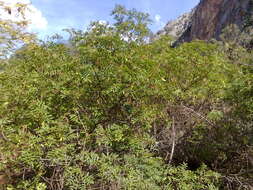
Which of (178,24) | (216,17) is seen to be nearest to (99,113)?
(216,17)

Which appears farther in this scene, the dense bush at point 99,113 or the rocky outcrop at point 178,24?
the rocky outcrop at point 178,24

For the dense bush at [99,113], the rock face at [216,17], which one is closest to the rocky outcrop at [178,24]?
the rock face at [216,17]

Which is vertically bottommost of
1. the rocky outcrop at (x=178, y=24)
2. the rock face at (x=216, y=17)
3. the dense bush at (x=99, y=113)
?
the dense bush at (x=99, y=113)

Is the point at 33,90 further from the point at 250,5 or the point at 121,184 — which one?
the point at 250,5

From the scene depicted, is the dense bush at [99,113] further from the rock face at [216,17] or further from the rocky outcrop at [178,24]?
the rocky outcrop at [178,24]

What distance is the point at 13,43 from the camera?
23.0ft

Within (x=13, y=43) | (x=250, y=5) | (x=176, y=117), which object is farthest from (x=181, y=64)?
(x=250, y=5)

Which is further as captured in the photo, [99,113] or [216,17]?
[216,17]

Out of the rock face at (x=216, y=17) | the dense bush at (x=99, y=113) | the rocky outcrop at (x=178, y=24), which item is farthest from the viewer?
the rocky outcrop at (x=178, y=24)

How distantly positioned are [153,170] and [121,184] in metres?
0.66

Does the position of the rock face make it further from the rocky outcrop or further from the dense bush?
the dense bush

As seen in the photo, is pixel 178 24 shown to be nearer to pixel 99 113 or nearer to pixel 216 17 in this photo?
pixel 216 17

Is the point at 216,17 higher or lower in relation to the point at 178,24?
lower

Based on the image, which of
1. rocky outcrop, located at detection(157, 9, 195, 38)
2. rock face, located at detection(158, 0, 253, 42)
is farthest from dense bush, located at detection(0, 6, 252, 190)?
rocky outcrop, located at detection(157, 9, 195, 38)
